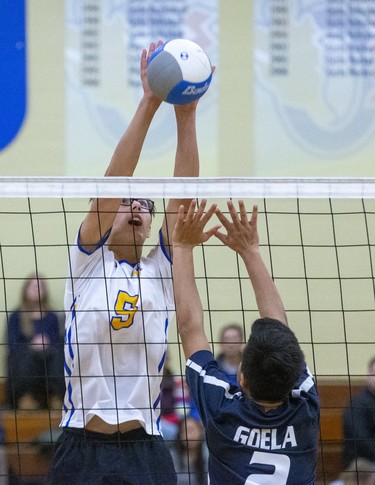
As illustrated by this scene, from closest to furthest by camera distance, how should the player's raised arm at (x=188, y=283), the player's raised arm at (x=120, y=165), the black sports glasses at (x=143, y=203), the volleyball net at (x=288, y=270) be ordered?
the player's raised arm at (x=188, y=283), the player's raised arm at (x=120, y=165), the black sports glasses at (x=143, y=203), the volleyball net at (x=288, y=270)

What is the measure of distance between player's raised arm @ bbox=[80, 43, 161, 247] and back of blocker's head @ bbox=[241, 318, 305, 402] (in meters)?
1.23

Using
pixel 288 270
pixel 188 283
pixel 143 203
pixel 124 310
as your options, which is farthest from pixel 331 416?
pixel 188 283

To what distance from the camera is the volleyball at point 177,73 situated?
4262mm

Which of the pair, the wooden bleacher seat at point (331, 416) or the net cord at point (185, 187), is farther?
the wooden bleacher seat at point (331, 416)

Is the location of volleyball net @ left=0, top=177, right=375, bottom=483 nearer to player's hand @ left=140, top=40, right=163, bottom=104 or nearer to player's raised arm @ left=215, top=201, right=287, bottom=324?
player's hand @ left=140, top=40, right=163, bottom=104

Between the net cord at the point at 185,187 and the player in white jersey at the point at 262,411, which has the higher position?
the net cord at the point at 185,187

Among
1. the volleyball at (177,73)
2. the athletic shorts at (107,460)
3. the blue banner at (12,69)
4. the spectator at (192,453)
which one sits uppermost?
the blue banner at (12,69)

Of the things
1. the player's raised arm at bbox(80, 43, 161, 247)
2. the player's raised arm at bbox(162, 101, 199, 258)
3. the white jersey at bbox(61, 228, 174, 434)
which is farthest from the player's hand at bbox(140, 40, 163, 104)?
the white jersey at bbox(61, 228, 174, 434)

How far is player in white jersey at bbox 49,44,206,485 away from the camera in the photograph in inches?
163

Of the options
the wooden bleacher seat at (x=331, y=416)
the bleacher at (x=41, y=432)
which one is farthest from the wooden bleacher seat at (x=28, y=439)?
the wooden bleacher seat at (x=331, y=416)

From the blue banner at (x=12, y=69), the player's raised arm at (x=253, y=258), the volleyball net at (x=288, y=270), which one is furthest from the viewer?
the blue banner at (x=12, y=69)

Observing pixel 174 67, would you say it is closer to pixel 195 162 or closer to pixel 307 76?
pixel 195 162

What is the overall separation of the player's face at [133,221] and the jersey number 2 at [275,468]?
4.87ft

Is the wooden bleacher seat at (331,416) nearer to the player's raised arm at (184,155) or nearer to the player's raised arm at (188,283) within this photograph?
the player's raised arm at (184,155)
